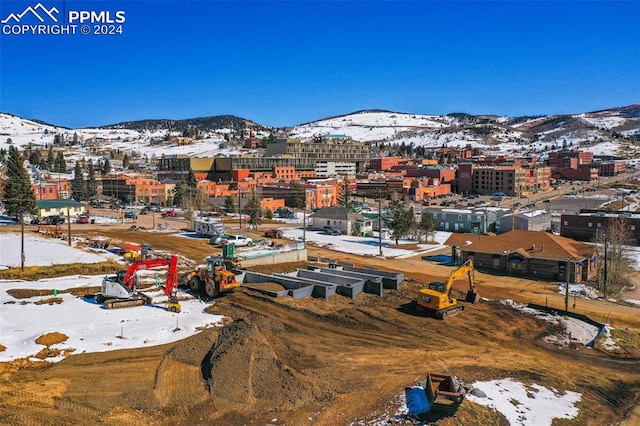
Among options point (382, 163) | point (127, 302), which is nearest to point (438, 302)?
point (127, 302)

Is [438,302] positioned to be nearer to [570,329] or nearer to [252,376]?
[570,329]

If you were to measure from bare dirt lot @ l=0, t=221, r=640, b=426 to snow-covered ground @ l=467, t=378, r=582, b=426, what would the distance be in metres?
Result: 0.34

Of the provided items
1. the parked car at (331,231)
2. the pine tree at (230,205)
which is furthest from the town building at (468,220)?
the pine tree at (230,205)

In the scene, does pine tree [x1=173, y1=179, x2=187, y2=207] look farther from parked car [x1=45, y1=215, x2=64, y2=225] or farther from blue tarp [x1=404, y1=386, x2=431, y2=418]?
blue tarp [x1=404, y1=386, x2=431, y2=418]

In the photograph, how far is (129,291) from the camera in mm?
21328

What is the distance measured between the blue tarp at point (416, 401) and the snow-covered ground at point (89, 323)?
799 cm

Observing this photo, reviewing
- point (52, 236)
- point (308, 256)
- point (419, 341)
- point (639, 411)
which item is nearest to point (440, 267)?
point (308, 256)

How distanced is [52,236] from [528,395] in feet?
116

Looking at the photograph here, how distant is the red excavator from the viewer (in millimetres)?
20703

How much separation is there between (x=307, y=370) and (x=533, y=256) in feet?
76.8

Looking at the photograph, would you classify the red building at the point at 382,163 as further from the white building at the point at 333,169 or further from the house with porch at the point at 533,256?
the house with porch at the point at 533,256

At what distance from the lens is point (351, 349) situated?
17.2 meters

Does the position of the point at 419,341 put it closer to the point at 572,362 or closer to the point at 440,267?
the point at 572,362

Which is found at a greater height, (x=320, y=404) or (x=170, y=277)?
(x=170, y=277)
